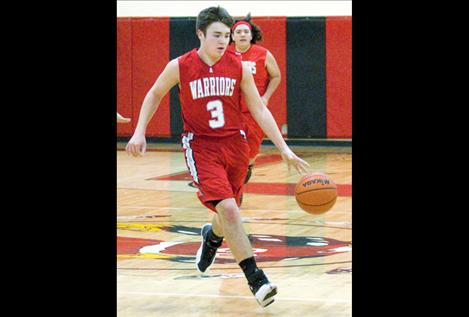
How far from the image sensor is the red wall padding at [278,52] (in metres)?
16.5

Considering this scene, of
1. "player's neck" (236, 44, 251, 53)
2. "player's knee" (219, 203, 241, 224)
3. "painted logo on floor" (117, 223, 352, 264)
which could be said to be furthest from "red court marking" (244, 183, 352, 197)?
"player's knee" (219, 203, 241, 224)

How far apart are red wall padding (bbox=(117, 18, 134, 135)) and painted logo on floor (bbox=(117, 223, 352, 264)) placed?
8806 mm

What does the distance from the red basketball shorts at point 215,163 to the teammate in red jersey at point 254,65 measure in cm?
318

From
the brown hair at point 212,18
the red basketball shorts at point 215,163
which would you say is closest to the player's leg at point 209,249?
the red basketball shorts at point 215,163

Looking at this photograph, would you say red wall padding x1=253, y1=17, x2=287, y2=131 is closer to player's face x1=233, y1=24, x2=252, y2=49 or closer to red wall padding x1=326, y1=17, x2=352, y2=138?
red wall padding x1=326, y1=17, x2=352, y2=138

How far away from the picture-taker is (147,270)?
7.07 m

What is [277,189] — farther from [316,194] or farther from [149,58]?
[149,58]

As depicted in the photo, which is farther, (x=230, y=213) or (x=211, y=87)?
(x=211, y=87)

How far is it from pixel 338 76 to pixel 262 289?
11004mm

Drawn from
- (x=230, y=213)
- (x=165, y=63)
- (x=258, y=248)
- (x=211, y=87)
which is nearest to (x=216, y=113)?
(x=211, y=87)

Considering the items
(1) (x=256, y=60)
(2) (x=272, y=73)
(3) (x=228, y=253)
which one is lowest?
(3) (x=228, y=253)

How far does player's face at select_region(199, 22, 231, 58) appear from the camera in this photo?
6.27 meters

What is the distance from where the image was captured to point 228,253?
7816mm
